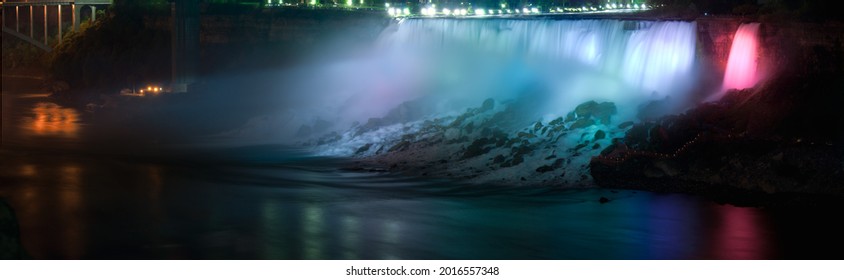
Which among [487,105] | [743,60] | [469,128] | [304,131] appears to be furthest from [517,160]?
[304,131]

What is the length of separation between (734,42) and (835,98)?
14.4ft

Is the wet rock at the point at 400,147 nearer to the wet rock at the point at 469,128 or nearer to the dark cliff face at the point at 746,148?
the wet rock at the point at 469,128

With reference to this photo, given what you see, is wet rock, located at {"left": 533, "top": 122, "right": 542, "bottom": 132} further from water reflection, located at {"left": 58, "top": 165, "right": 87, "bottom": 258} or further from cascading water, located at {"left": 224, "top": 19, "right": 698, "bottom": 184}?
water reflection, located at {"left": 58, "top": 165, "right": 87, "bottom": 258}

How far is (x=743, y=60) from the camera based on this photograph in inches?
941

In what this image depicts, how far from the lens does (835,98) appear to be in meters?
20.1

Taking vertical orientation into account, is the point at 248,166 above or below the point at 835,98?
below

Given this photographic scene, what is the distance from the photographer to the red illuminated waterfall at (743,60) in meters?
23.5

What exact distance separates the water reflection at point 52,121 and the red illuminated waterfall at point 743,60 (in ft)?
60.7

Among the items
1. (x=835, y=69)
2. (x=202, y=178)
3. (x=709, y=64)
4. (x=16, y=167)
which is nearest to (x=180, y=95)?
(x=16, y=167)

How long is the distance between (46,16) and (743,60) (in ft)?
150

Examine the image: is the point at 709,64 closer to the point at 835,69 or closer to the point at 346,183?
the point at 835,69

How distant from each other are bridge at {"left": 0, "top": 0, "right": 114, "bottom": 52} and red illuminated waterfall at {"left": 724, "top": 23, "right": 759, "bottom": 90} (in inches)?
1471

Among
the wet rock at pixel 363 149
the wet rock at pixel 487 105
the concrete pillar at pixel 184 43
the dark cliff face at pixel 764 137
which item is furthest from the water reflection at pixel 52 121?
the dark cliff face at pixel 764 137

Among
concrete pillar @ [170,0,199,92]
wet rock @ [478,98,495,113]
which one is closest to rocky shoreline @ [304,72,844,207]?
wet rock @ [478,98,495,113]
